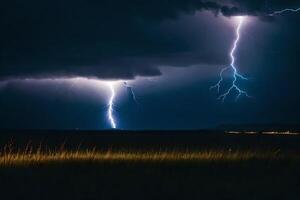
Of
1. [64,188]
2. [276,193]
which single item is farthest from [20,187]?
[276,193]

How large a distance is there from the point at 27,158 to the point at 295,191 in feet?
24.3

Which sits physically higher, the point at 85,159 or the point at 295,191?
the point at 85,159

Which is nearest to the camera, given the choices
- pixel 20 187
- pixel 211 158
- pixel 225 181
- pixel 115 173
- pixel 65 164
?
pixel 20 187

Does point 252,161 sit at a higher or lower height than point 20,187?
higher

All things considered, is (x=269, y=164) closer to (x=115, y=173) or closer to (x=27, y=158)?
(x=115, y=173)

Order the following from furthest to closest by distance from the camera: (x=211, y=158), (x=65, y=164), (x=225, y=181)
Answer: (x=211, y=158) < (x=65, y=164) < (x=225, y=181)

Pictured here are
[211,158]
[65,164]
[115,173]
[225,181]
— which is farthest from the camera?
[211,158]

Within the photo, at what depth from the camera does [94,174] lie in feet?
41.3

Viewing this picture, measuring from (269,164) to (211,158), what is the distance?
184 cm

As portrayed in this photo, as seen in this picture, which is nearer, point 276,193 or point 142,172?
point 276,193

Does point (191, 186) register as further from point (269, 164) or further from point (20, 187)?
point (269, 164)

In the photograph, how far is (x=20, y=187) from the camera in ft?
34.6

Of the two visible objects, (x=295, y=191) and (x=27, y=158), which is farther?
(x=27, y=158)

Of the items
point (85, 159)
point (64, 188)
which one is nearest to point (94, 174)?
point (64, 188)
